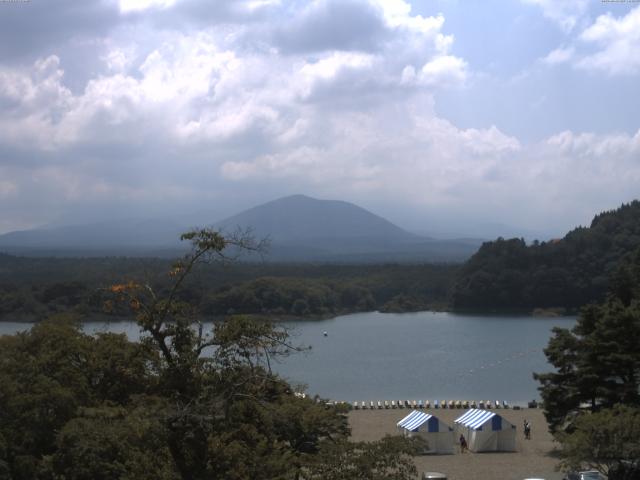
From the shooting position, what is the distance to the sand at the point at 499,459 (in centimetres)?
1427

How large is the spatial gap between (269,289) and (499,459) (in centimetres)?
4018

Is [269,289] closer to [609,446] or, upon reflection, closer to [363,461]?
[609,446]

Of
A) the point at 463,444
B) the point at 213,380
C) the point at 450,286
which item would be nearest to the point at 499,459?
the point at 463,444

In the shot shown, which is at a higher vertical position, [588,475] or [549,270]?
[549,270]

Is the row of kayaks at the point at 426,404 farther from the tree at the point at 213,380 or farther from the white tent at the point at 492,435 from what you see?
the tree at the point at 213,380

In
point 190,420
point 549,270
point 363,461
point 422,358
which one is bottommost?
point 422,358

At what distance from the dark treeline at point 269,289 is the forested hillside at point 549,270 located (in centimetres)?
383

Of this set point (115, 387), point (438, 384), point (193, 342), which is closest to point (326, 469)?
point (193, 342)

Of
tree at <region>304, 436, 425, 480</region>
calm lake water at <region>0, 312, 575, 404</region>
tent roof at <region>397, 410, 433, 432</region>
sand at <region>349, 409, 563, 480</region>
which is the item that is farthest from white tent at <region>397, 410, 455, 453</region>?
tree at <region>304, 436, 425, 480</region>

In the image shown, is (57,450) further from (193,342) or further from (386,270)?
(386,270)

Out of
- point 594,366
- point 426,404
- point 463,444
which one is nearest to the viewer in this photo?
point 594,366

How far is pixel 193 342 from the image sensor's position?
673cm

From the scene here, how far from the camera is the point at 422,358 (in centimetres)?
3519

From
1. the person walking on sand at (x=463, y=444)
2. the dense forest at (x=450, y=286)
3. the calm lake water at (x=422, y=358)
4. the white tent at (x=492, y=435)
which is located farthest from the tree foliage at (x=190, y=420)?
the dense forest at (x=450, y=286)
